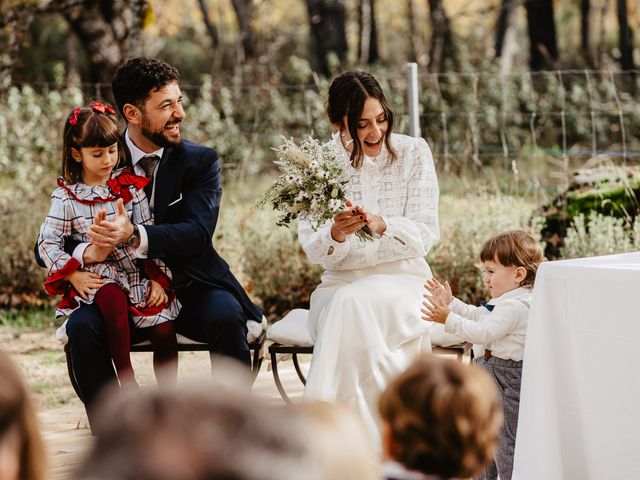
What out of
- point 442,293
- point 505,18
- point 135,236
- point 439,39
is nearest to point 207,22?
point 439,39

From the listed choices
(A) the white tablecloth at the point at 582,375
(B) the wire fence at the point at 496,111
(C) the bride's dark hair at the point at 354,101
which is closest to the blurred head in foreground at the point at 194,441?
(A) the white tablecloth at the point at 582,375

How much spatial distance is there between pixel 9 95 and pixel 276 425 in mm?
8865

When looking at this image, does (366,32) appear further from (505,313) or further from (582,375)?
(582,375)

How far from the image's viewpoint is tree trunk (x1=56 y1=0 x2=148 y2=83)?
386 inches

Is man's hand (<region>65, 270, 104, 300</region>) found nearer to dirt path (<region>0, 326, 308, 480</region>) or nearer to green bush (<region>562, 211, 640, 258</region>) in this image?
dirt path (<region>0, 326, 308, 480</region>)

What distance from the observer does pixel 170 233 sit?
408 centimetres

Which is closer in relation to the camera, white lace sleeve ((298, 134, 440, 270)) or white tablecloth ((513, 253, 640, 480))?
white tablecloth ((513, 253, 640, 480))

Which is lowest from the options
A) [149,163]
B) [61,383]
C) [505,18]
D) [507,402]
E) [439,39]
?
[61,383]

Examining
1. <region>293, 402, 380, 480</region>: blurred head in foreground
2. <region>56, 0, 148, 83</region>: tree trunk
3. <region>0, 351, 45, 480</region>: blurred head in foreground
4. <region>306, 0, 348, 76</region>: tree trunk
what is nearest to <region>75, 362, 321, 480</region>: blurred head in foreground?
<region>293, 402, 380, 480</region>: blurred head in foreground

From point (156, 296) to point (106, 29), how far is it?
6420 mm

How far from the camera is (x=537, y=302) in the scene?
329 cm

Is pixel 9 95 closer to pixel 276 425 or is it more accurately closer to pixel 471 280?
pixel 471 280

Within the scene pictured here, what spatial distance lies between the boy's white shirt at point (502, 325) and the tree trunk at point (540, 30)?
14823 mm

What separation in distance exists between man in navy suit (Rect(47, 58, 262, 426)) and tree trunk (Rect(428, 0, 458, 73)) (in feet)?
48.6
